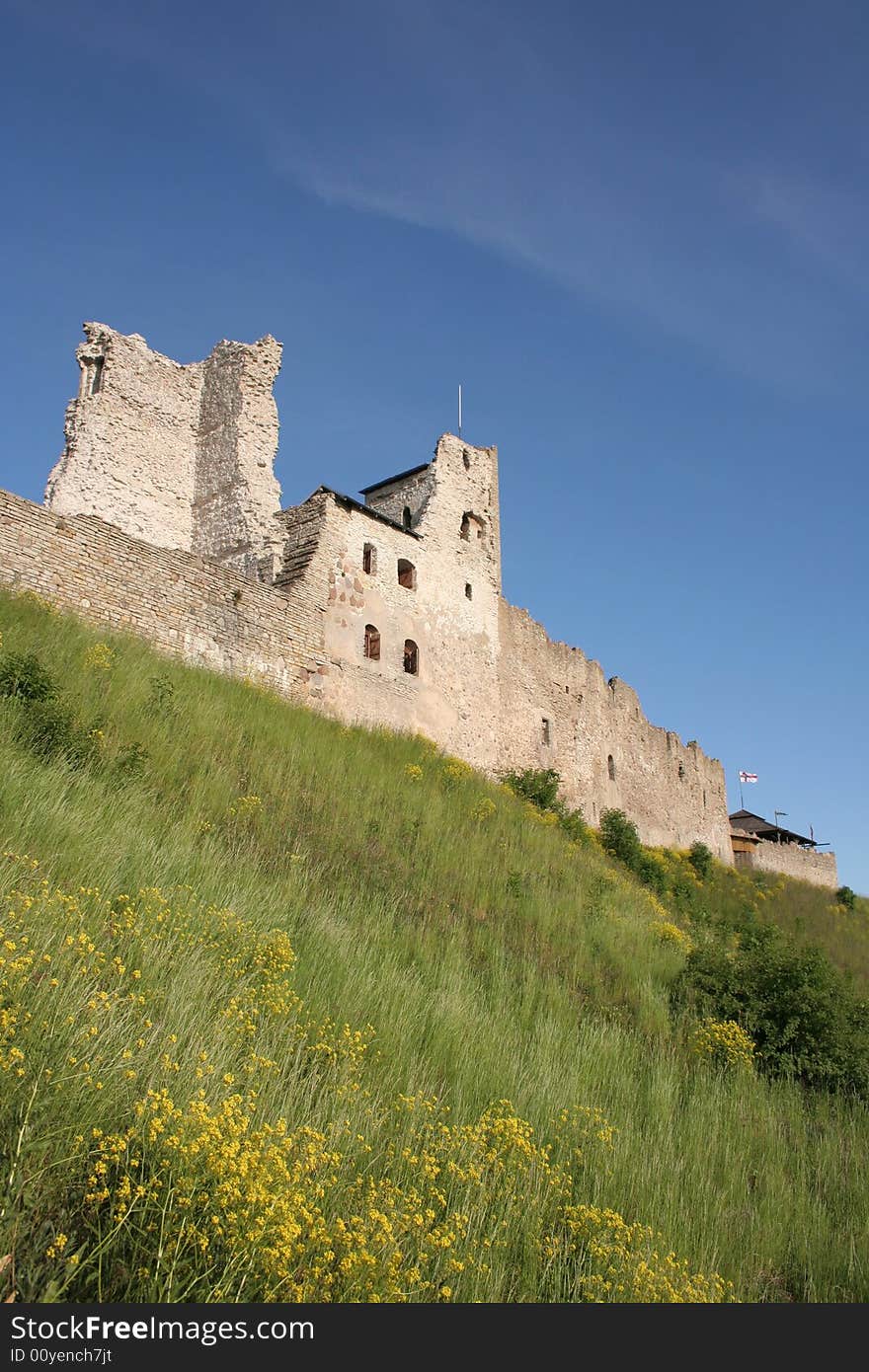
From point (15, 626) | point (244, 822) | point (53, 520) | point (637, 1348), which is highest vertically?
point (53, 520)

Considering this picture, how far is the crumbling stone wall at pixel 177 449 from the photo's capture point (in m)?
19.8

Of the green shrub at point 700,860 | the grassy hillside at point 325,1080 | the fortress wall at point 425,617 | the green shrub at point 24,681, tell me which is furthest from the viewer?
the green shrub at point 700,860

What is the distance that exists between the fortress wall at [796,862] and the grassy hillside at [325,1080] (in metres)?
33.0

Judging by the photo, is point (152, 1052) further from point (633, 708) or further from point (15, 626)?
point (633, 708)

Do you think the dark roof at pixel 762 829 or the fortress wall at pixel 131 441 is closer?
the fortress wall at pixel 131 441

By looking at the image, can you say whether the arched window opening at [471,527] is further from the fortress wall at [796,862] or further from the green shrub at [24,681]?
the fortress wall at [796,862]

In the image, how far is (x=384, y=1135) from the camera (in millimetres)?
4207

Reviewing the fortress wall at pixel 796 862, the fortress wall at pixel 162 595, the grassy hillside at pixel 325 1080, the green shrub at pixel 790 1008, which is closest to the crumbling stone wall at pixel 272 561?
the fortress wall at pixel 162 595

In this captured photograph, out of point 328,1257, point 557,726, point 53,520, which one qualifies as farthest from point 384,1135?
point 557,726

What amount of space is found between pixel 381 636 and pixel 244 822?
12404 mm

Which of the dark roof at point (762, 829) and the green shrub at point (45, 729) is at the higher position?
the dark roof at point (762, 829)

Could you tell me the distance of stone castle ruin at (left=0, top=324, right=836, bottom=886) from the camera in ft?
48.2

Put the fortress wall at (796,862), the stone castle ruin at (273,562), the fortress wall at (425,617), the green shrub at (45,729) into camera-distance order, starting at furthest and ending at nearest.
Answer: the fortress wall at (796,862)
the fortress wall at (425,617)
the stone castle ruin at (273,562)
the green shrub at (45,729)

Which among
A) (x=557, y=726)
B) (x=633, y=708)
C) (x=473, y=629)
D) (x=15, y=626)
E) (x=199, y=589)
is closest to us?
(x=15, y=626)
